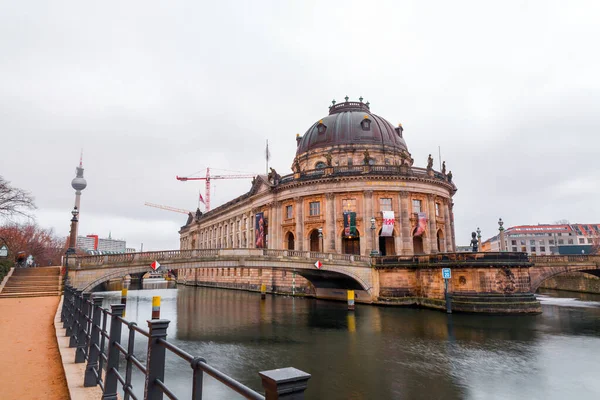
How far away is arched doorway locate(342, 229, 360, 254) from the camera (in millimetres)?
48219

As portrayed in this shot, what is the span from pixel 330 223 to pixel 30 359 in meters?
37.2

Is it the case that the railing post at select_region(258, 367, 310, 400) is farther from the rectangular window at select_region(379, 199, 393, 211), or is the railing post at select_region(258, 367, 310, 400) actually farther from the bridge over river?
the rectangular window at select_region(379, 199, 393, 211)

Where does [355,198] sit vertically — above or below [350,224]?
above

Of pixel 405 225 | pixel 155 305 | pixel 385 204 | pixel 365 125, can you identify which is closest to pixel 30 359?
pixel 155 305

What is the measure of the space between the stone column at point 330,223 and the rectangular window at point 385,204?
5.51 m

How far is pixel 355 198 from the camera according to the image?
4569 centimetres

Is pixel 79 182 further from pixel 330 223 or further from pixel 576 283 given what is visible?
pixel 576 283

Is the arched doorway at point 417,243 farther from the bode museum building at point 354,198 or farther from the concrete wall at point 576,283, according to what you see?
the concrete wall at point 576,283

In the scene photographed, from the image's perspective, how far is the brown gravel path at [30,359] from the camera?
24.6ft

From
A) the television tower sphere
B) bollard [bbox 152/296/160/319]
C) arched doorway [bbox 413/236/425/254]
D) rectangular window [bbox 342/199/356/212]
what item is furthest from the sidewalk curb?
the television tower sphere

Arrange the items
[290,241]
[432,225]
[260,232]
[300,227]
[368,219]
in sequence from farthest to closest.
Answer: [260,232]
[290,241]
[300,227]
[432,225]
[368,219]

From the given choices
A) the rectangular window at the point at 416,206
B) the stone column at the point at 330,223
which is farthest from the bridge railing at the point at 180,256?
the rectangular window at the point at 416,206

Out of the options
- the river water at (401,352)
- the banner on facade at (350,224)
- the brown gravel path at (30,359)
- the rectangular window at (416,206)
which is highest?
the rectangular window at (416,206)

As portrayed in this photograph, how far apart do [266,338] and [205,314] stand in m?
12.4
